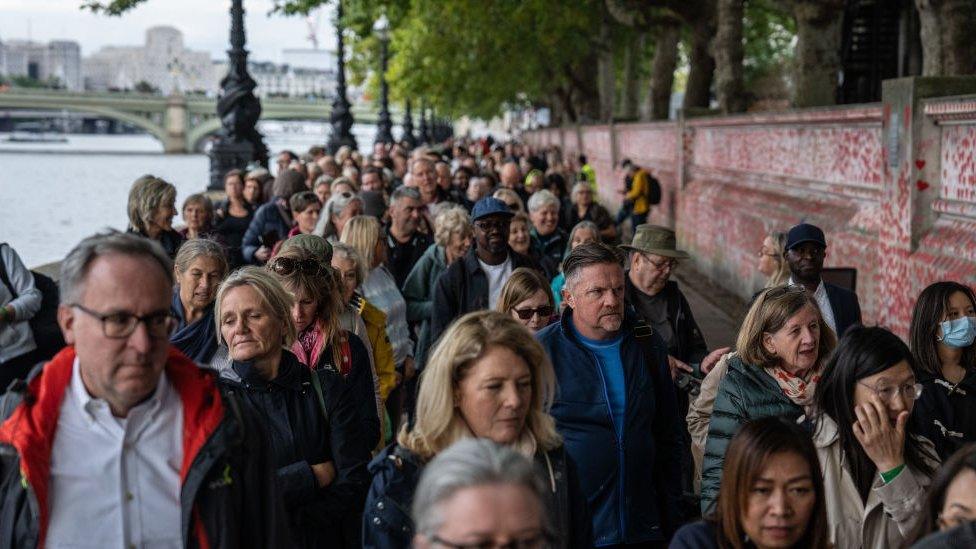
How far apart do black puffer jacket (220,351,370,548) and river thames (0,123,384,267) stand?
868mm

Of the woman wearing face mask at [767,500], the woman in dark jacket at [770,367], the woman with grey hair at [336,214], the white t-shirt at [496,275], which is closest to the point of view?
the woman wearing face mask at [767,500]

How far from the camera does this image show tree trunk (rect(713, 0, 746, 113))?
849 inches

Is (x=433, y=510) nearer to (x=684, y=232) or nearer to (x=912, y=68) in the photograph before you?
(x=684, y=232)

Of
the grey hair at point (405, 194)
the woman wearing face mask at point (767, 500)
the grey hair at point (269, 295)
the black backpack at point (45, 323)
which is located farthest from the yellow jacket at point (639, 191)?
the woman wearing face mask at point (767, 500)

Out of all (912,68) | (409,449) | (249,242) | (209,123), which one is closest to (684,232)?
(912,68)

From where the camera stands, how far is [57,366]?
10.7 feet

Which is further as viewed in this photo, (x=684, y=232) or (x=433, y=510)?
(x=684, y=232)

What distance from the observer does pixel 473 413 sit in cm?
380

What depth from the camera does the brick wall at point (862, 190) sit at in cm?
1019

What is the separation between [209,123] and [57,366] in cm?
9894

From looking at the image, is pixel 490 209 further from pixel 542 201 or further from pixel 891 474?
pixel 891 474

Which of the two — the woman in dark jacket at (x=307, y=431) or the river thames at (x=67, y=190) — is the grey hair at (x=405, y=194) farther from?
the woman in dark jacket at (x=307, y=431)

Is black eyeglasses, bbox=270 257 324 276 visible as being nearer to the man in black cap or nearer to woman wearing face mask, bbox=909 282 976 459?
woman wearing face mask, bbox=909 282 976 459

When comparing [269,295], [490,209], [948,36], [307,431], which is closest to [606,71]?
[948,36]
